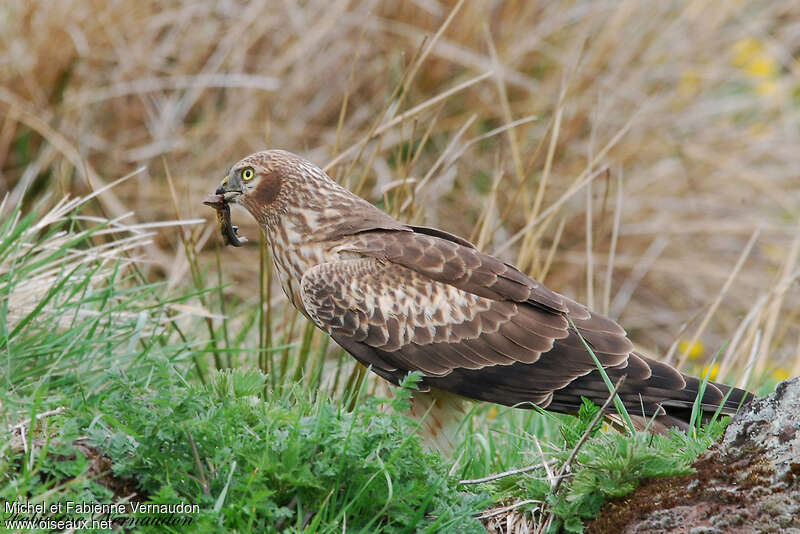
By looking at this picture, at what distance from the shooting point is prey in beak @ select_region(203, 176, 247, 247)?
170 inches

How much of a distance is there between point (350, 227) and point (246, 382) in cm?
142

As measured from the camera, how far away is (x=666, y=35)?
24.6 feet

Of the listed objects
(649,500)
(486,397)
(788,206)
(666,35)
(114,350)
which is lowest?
(114,350)

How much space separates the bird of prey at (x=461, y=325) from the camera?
380 centimetres

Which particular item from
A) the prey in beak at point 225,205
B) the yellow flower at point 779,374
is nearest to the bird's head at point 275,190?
the prey in beak at point 225,205

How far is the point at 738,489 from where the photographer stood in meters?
2.60

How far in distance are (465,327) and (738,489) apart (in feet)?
5.10

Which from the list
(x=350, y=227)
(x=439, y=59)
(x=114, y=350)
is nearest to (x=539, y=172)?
(x=439, y=59)

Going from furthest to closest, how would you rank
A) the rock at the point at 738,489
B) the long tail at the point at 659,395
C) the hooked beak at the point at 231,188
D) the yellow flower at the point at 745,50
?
the yellow flower at the point at 745,50 → the hooked beak at the point at 231,188 → the long tail at the point at 659,395 → the rock at the point at 738,489

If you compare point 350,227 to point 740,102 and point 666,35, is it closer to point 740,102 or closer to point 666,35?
point 666,35

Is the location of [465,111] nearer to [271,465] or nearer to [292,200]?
[292,200]

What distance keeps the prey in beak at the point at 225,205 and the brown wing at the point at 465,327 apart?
24.4 inches

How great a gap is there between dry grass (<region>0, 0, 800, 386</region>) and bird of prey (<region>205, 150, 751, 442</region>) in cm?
288

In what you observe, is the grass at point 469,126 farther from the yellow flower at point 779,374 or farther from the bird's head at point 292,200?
the bird's head at point 292,200
